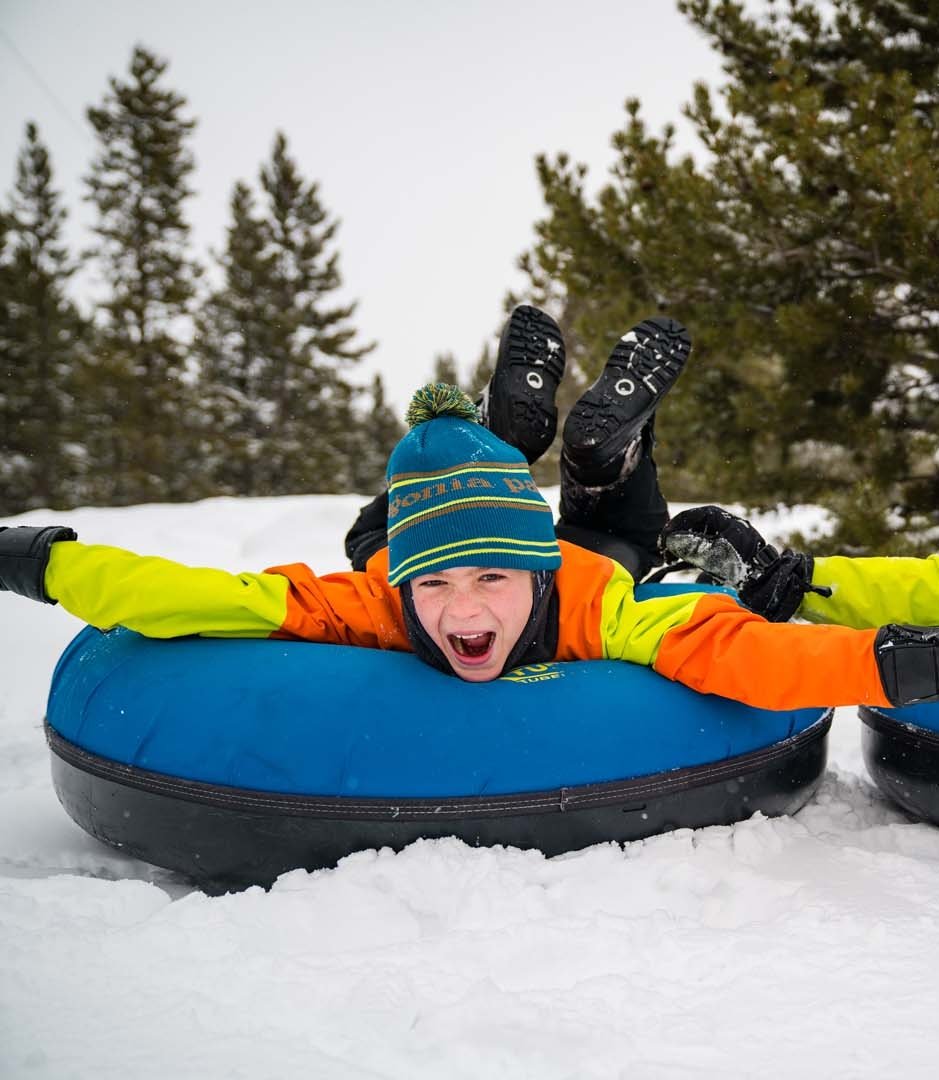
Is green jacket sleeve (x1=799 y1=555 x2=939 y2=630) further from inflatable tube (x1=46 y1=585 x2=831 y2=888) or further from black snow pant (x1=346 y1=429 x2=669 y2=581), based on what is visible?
black snow pant (x1=346 y1=429 x2=669 y2=581)

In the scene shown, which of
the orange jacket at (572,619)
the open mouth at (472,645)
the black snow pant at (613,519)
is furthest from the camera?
the black snow pant at (613,519)

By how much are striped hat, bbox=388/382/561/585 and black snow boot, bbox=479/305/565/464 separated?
2.68 ft

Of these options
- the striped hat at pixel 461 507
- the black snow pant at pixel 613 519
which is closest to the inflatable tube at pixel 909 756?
the striped hat at pixel 461 507

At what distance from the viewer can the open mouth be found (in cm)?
233

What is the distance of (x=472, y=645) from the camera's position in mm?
2373

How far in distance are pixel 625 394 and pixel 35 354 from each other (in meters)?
25.3

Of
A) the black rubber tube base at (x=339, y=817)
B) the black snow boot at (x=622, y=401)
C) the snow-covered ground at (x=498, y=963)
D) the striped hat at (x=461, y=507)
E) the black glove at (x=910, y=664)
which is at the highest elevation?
the black snow boot at (x=622, y=401)

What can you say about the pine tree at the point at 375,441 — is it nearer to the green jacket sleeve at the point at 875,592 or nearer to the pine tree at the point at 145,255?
the pine tree at the point at 145,255

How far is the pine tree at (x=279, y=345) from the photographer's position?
23594 millimetres

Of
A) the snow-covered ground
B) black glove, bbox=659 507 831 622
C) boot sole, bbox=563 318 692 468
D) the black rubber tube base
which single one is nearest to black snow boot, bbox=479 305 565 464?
boot sole, bbox=563 318 692 468

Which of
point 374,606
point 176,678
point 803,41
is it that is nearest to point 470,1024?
point 176,678

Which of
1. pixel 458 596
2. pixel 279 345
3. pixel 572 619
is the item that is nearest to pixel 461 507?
pixel 458 596

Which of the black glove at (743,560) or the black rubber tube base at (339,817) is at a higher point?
the black glove at (743,560)

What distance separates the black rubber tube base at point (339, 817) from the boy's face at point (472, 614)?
40 centimetres
